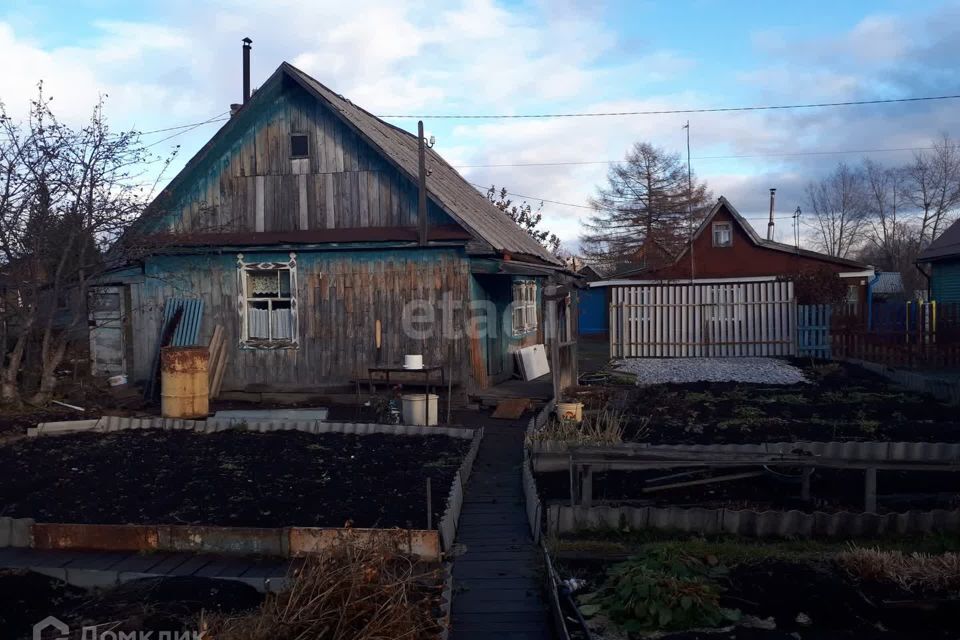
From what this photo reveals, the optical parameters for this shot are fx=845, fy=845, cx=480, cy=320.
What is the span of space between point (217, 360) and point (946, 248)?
22.8 m

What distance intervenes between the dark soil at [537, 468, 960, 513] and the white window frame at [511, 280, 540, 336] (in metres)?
8.62

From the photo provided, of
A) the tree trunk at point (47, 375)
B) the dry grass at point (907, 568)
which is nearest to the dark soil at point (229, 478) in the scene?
the tree trunk at point (47, 375)

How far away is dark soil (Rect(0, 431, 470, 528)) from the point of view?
7336 millimetres

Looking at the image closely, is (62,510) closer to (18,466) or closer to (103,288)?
(18,466)

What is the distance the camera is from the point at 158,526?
6848 mm

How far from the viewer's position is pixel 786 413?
40.1 ft

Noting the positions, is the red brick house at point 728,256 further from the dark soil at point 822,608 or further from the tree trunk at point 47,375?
the dark soil at point 822,608

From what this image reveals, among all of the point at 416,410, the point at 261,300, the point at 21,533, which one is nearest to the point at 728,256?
the point at 261,300

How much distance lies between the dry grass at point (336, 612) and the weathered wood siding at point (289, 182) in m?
9.99

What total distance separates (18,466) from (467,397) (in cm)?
664

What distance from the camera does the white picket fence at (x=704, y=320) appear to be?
2269 cm

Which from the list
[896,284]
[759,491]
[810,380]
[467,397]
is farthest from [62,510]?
[896,284]

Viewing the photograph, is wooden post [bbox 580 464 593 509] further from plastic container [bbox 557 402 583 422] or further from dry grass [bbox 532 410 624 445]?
plastic container [bbox 557 402 583 422]

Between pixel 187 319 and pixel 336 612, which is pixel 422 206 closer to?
pixel 187 319
